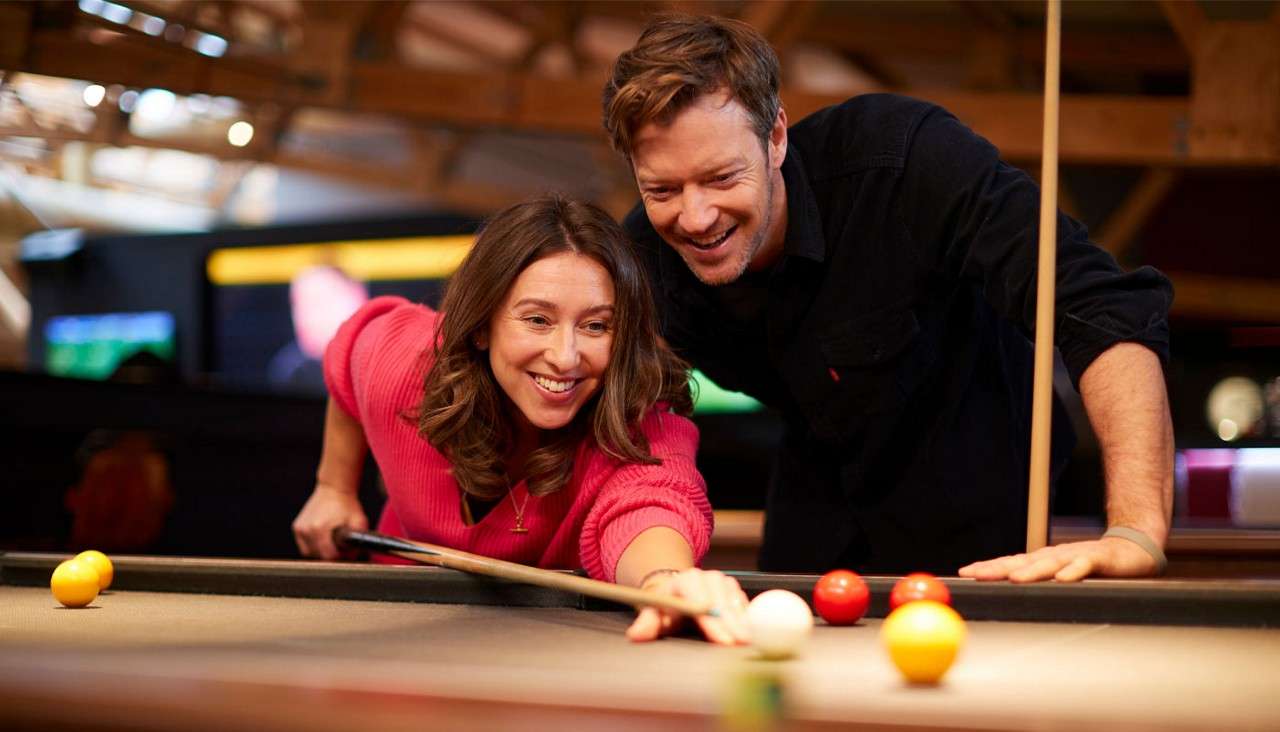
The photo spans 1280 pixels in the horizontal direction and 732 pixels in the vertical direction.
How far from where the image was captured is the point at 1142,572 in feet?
5.62

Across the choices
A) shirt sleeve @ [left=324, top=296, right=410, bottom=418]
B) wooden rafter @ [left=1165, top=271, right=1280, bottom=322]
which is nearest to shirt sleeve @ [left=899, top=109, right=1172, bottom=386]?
shirt sleeve @ [left=324, top=296, right=410, bottom=418]

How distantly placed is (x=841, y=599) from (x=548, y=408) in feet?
2.17

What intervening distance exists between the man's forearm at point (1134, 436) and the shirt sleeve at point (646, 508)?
58cm

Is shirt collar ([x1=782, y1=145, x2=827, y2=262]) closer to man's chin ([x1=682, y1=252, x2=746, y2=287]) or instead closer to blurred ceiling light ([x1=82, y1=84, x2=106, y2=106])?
man's chin ([x1=682, y1=252, x2=746, y2=287])

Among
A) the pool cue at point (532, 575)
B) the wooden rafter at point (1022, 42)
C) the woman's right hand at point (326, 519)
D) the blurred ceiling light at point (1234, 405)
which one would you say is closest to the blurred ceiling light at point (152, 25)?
the woman's right hand at point (326, 519)

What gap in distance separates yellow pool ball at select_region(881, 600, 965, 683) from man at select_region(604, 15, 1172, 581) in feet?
1.91

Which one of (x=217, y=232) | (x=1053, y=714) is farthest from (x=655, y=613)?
(x=217, y=232)

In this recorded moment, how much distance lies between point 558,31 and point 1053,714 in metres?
5.75

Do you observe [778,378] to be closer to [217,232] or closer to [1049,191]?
[1049,191]

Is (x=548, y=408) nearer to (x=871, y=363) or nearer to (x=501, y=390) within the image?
(x=501, y=390)

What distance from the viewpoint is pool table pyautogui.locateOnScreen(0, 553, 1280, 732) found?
0.92m

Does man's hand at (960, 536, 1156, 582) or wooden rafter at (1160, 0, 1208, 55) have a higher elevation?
wooden rafter at (1160, 0, 1208, 55)

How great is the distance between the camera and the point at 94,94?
14.7 feet

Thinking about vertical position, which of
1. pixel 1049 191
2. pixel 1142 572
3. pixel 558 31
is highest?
pixel 558 31
